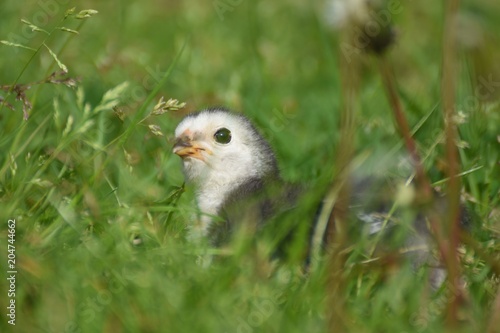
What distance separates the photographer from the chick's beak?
414 cm

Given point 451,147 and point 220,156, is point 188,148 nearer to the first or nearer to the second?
point 220,156

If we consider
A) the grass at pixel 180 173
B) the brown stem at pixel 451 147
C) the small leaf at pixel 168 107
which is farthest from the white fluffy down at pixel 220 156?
the brown stem at pixel 451 147

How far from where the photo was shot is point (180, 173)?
4.58m

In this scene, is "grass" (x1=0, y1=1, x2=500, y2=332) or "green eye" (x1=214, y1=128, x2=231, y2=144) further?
"green eye" (x1=214, y1=128, x2=231, y2=144)

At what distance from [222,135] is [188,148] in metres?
0.18

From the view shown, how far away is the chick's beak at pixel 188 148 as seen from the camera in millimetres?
4145

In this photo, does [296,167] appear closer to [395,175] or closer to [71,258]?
[395,175]

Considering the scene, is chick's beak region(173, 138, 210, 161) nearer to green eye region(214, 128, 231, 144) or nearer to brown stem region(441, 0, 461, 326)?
green eye region(214, 128, 231, 144)

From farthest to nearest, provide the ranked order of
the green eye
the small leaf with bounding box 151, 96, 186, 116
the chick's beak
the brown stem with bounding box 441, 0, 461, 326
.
Result: 1. the green eye
2. the chick's beak
3. the small leaf with bounding box 151, 96, 186, 116
4. the brown stem with bounding box 441, 0, 461, 326

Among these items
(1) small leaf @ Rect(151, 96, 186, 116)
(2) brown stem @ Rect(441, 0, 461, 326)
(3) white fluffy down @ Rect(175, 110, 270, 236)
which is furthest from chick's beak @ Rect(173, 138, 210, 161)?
(2) brown stem @ Rect(441, 0, 461, 326)

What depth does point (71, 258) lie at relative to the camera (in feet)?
10.5

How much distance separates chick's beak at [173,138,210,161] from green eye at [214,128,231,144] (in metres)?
0.09

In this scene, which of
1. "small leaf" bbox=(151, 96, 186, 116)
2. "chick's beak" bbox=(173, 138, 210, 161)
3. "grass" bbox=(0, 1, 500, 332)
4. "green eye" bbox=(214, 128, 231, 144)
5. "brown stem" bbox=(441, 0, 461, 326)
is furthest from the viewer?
"green eye" bbox=(214, 128, 231, 144)

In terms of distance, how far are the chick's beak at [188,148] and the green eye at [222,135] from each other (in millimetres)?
90
